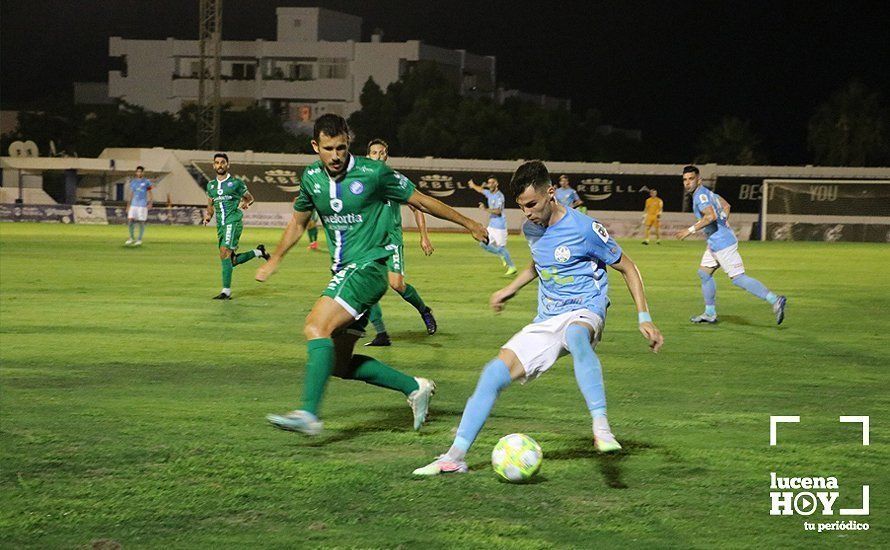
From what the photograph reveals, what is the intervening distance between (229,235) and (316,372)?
36.4 ft

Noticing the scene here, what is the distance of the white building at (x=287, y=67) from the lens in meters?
94.4

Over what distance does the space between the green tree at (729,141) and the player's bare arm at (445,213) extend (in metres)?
76.9

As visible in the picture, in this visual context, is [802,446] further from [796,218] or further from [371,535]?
[796,218]

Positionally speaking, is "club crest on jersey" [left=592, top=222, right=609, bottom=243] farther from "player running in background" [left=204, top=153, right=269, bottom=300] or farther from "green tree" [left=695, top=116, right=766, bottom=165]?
"green tree" [left=695, top=116, right=766, bottom=165]

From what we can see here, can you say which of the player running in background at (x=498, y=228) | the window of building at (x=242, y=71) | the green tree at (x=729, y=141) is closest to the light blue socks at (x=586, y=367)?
the player running in background at (x=498, y=228)

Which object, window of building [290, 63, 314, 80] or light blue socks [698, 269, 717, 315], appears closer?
light blue socks [698, 269, 717, 315]

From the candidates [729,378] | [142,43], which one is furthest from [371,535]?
[142,43]

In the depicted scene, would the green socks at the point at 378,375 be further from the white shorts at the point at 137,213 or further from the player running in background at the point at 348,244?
the white shorts at the point at 137,213

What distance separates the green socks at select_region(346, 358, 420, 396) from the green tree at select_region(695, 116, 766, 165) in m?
76.9

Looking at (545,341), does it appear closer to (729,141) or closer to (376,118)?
(376,118)

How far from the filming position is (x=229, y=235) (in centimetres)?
1736

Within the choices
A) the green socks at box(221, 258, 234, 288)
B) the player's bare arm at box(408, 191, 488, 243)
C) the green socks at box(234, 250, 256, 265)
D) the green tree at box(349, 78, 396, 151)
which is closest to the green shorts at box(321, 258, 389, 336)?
the player's bare arm at box(408, 191, 488, 243)

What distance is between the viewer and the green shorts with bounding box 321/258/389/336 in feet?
22.5

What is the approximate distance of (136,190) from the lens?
3131 centimetres
